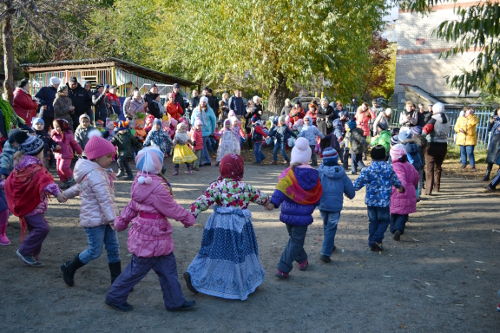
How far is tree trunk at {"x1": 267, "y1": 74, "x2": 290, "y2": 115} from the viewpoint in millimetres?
19858

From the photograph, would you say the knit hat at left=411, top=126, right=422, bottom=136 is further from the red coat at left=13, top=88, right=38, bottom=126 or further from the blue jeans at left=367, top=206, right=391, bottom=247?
the red coat at left=13, top=88, right=38, bottom=126

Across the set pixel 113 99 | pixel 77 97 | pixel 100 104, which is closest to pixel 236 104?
pixel 113 99

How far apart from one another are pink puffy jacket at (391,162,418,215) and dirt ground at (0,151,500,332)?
0.56m

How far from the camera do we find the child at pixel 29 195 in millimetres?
5559

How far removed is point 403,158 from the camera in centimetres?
772

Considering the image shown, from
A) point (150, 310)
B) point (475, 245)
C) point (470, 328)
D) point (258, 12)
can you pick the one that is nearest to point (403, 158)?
point (475, 245)

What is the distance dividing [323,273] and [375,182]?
1726mm

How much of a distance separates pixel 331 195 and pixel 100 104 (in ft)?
31.1

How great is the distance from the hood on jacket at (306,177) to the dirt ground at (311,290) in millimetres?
1250

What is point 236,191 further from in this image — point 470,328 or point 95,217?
point 470,328

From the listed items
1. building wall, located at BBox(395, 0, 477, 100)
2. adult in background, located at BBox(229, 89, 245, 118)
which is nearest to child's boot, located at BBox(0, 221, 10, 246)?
adult in background, located at BBox(229, 89, 245, 118)

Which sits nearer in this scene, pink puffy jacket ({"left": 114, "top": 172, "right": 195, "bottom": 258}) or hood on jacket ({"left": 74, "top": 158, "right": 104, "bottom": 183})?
pink puffy jacket ({"left": 114, "top": 172, "right": 195, "bottom": 258})

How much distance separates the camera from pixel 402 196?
7461 millimetres

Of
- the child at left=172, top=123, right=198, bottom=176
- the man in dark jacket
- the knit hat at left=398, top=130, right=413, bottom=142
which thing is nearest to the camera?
the knit hat at left=398, top=130, right=413, bottom=142
